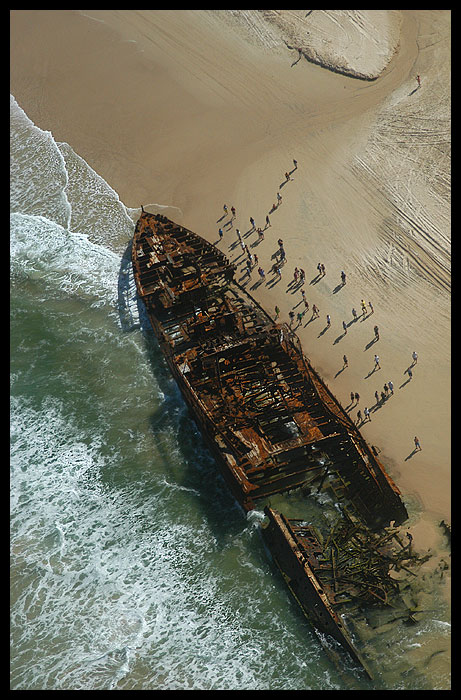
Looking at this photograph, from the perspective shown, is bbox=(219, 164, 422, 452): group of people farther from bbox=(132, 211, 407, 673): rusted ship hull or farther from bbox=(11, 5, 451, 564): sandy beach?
bbox=(132, 211, 407, 673): rusted ship hull

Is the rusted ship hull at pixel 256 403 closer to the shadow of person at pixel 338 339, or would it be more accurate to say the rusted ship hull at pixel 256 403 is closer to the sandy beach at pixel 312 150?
the sandy beach at pixel 312 150

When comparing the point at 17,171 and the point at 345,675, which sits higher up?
the point at 17,171

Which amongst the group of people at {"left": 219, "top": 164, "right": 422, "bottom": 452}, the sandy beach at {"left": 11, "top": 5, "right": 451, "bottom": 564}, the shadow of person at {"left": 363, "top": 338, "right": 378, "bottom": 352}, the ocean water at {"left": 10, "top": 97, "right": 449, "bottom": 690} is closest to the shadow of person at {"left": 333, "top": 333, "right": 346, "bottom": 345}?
the sandy beach at {"left": 11, "top": 5, "right": 451, "bottom": 564}

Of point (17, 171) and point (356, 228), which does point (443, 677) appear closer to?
point (356, 228)
